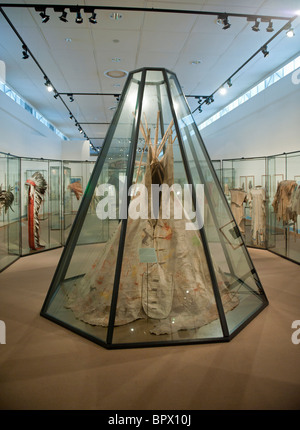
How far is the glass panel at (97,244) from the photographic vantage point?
11.8 ft

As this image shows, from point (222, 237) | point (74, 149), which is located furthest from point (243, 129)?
point (74, 149)

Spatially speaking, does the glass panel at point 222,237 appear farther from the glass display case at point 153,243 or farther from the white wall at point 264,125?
the white wall at point 264,125

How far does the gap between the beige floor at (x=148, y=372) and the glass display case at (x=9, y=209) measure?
104 inches

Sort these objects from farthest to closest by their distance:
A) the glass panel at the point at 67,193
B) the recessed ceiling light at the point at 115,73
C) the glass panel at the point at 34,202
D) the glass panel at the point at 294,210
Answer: the recessed ceiling light at the point at 115,73 → the glass panel at the point at 67,193 → the glass panel at the point at 34,202 → the glass panel at the point at 294,210

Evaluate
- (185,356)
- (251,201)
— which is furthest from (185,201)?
(251,201)

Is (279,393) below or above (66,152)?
below

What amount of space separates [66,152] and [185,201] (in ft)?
44.3

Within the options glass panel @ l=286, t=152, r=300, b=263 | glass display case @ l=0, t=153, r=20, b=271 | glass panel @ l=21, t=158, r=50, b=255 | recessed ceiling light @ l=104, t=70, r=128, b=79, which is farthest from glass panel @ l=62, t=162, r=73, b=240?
glass panel @ l=286, t=152, r=300, b=263

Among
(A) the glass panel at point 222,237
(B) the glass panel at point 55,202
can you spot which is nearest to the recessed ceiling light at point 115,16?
(A) the glass panel at point 222,237

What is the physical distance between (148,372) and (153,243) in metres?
1.49

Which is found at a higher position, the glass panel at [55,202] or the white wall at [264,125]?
the white wall at [264,125]

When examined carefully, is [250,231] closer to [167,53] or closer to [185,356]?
[167,53]

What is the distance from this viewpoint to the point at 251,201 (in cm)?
771

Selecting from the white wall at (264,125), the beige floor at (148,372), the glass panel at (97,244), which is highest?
the white wall at (264,125)
